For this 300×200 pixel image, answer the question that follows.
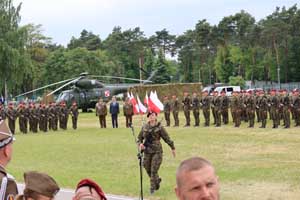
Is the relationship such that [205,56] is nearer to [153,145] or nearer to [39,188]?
[153,145]

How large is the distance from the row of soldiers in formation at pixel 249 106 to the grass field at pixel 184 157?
1.00m

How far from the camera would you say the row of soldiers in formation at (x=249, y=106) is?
90.7ft

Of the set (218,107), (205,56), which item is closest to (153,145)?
(218,107)

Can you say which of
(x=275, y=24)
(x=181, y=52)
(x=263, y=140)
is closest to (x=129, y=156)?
(x=263, y=140)

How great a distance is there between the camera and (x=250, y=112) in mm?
29438

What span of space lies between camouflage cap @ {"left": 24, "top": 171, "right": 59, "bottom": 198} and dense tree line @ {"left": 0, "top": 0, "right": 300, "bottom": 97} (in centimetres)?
5734

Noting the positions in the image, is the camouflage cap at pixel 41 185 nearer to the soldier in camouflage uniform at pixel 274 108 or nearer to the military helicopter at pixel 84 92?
the soldier in camouflage uniform at pixel 274 108

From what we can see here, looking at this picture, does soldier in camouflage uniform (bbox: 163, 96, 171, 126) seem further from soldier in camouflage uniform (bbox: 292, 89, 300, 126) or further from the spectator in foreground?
the spectator in foreground

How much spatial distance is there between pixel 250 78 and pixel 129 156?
238ft

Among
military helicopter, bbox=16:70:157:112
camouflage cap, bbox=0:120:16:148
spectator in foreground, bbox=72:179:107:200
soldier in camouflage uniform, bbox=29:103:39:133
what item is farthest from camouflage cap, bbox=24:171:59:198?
military helicopter, bbox=16:70:157:112

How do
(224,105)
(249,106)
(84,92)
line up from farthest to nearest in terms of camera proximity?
1. (84,92)
2. (224,105)
3. (249,106)

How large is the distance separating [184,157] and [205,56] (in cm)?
8298

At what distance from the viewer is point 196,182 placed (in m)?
2.85

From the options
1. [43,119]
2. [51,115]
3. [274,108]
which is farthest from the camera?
[51,115]
